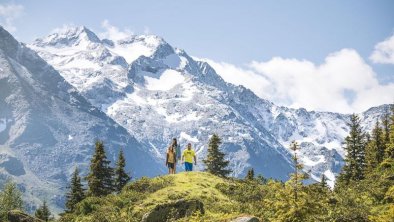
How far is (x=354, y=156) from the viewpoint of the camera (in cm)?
6494

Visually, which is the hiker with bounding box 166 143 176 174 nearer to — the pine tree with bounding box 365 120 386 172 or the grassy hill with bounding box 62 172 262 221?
the grassy hill with bounding box 62 172 262 221

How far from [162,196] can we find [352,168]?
3888 centimetres

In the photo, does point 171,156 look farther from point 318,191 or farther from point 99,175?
point 99,175

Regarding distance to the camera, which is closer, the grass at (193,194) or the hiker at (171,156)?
the grass at (193,194)

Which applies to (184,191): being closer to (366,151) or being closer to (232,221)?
(232,221)

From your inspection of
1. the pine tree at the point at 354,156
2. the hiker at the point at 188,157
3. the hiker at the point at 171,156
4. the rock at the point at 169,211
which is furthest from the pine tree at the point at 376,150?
Answer: the rock at the point at 169,211

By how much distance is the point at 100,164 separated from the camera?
5628cm

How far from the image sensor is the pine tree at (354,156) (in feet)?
199

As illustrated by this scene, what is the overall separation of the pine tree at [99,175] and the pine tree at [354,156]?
2741 centimetres

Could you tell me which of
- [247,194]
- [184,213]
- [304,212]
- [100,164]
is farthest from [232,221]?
[100,164]

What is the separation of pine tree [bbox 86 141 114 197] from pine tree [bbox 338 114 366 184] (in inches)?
1079

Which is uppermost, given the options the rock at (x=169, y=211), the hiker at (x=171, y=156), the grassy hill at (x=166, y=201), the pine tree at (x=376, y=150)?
the pine tree at (x=376, y=150)

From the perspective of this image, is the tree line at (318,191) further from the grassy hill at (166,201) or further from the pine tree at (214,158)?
the grassy hill at (166,201)

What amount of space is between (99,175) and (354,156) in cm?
3187
